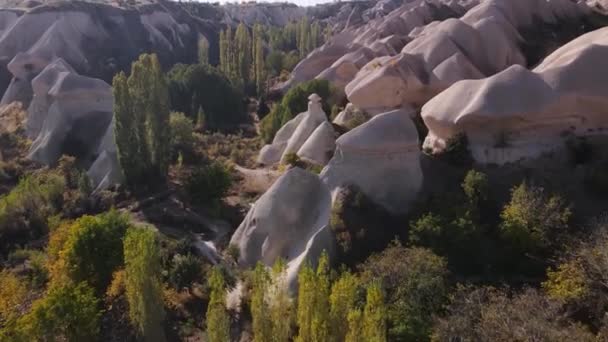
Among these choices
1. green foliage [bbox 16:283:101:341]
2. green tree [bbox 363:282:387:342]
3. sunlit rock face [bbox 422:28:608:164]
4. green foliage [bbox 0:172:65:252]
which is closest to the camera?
green tree [bbox 363:282:387:342]

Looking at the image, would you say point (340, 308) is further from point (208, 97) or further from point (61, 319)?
point (208, 97)

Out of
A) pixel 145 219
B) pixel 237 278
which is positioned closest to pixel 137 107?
pixel 145 219

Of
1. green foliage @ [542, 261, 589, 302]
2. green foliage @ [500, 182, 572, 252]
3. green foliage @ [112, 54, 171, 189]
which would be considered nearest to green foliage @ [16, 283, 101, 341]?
green foliage @ [542, 261, 589, 302]

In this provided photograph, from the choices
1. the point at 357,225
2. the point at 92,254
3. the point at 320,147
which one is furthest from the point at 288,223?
the point at 320,147

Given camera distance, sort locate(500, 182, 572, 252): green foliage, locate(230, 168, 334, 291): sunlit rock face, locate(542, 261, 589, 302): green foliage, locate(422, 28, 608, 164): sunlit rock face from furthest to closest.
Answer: locate(422, 28, 608, 164): sunlit rock face
locate(230, 168, 334, 291): sunlit rock face
locate(500, 182, 572, 252): green foliage
locate(542, 261, 589, 302): green foliage

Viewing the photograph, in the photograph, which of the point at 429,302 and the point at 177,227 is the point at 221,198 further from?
the point at 429,302

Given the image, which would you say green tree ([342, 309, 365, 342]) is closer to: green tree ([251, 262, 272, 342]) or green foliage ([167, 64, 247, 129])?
green tree ([251, 262, 272, 342])
